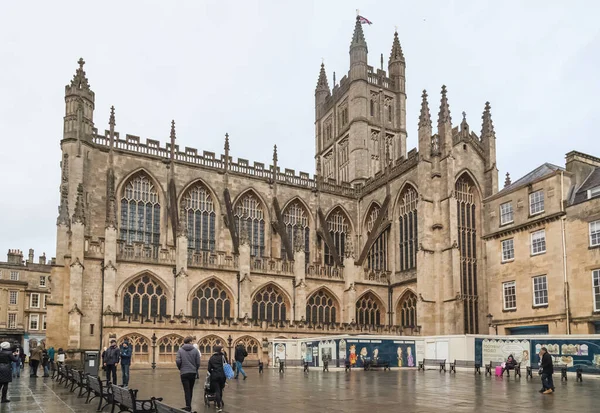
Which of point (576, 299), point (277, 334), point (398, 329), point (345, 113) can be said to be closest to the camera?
point (576, 299)

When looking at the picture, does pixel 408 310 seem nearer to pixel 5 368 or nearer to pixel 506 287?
pixel 506 287

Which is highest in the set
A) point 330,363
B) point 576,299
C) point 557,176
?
point 557,176

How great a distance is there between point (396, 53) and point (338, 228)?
930 inches

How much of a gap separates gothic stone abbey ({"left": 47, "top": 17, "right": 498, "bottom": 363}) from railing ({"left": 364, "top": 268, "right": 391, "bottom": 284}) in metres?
0.10

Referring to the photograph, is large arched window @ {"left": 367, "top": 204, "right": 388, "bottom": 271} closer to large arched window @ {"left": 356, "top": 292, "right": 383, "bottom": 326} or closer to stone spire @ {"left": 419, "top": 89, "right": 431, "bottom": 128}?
large arched window @ {"left": 356, "top": 292, "right": 383, "bottom": 326}

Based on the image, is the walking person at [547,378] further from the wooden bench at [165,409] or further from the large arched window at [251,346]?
the large arched window at [251,346]

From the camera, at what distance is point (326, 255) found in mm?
48688

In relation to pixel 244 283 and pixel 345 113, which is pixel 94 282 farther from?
pixel 345 113

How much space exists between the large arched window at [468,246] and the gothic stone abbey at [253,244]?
11 centimetres

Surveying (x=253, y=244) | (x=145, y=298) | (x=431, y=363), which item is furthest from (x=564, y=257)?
(x=145, y=298)

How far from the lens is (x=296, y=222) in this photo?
48.4 metres

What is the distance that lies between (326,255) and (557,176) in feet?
69.1

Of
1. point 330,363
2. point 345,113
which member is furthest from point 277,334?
point 345,113

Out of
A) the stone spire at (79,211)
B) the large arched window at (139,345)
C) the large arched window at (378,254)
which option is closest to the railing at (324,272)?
the large arched window at (378,254)
